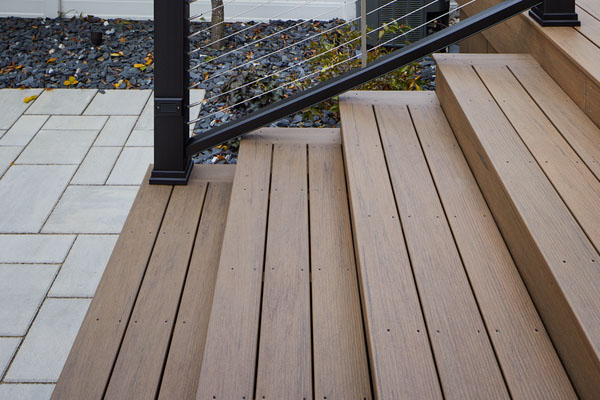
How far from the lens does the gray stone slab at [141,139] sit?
372cm

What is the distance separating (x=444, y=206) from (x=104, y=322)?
1.03m

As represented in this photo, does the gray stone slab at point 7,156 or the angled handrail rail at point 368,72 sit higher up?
the angled handrail rail at point 368,72

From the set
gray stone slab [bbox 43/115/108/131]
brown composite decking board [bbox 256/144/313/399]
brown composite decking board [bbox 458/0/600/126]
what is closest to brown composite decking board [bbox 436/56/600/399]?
brown composite decking board [bbox 458/0/600/126]

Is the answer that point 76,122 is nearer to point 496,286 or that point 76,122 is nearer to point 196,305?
point 196,305

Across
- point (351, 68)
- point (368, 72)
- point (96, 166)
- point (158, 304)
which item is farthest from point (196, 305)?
point (351, 68)

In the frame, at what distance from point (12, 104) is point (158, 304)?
260 cm

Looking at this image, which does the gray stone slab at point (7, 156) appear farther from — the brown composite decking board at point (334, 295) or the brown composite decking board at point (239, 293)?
the brown composite decking board at point (334, 295)

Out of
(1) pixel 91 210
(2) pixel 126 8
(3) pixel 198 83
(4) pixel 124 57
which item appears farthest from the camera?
(2) pixel 126 8

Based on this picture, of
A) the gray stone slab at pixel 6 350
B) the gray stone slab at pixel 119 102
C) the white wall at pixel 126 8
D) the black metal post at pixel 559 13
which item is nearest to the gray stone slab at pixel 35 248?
the gray stone slab at pixel 6 350

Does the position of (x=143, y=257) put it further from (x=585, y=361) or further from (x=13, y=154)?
(x=13, y=154)

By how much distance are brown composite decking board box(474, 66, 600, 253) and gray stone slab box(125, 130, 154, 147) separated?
1881 millimetres

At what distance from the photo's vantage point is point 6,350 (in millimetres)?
2369

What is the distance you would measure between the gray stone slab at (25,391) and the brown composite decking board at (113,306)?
0.36 m

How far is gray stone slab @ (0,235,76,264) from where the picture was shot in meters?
2.83
